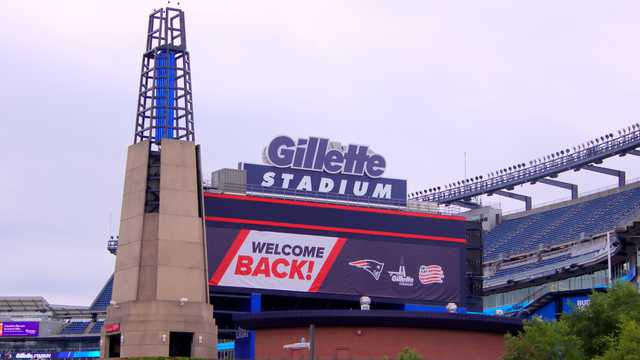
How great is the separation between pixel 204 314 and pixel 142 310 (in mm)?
4527

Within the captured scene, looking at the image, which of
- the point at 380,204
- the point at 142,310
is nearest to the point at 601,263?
the point at 380,204

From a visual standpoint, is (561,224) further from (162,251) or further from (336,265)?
(162,251)

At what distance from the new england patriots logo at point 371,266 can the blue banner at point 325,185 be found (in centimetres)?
616

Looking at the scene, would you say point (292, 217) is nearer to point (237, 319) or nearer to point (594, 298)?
point (237, 319)

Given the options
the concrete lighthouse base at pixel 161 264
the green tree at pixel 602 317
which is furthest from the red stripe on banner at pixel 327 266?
the green tree at pixel 602 317

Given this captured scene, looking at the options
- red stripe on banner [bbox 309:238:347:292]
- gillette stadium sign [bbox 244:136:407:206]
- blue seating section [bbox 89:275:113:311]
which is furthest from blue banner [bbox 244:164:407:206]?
blue seating section [bbox 89:275:113:311]

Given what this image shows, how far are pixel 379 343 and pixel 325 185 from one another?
27.9 metres

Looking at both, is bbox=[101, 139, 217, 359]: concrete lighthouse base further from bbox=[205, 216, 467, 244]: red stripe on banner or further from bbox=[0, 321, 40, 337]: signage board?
bbox=[0, 321, 40, 337]: signage board

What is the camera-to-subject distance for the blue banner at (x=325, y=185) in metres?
104

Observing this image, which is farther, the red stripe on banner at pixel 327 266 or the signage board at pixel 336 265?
the red stripe on banner at pixel 327 266

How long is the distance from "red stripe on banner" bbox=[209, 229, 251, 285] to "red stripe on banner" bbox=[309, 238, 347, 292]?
7467mm

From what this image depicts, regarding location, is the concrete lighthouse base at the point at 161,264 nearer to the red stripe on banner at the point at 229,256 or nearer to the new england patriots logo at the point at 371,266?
the red stripe on banner at the point at 229,256

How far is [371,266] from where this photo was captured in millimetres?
104188

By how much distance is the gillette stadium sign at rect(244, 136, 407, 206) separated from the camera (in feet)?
341
